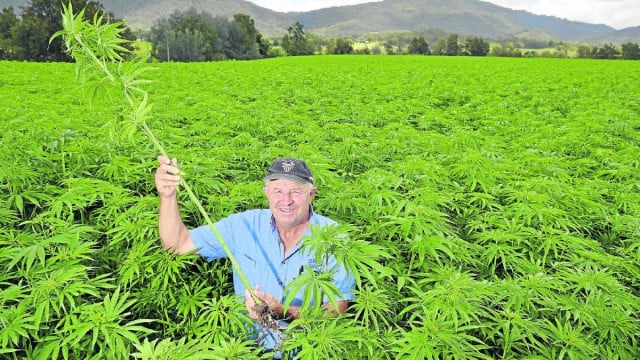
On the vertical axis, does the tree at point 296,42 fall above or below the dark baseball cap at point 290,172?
above

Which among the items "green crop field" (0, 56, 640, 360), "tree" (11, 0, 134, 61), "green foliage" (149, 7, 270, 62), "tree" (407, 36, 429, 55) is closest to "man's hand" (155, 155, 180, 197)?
"green crop field" (0, 56, 640, 360)

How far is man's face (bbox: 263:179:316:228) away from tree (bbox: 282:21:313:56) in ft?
227

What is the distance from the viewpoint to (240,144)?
564 centimetres

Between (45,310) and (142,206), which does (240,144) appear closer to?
(142,206)

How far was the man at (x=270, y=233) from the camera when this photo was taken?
8.07ft

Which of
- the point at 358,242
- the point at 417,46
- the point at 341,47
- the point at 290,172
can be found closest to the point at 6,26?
the point at 341,47

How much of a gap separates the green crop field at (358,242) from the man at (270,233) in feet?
0.59

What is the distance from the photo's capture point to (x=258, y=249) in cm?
262

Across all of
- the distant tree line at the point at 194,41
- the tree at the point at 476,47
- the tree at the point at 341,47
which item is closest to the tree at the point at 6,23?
the distant tree line at the point at 194,41

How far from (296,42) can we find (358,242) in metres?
74.2

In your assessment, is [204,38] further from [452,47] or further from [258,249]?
[258,249]

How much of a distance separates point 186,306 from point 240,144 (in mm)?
3401

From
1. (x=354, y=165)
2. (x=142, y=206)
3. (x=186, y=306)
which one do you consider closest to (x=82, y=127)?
(x=142, y=206)

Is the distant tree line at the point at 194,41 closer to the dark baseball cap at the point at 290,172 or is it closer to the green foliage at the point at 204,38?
the green foliage at the point at 204,38
